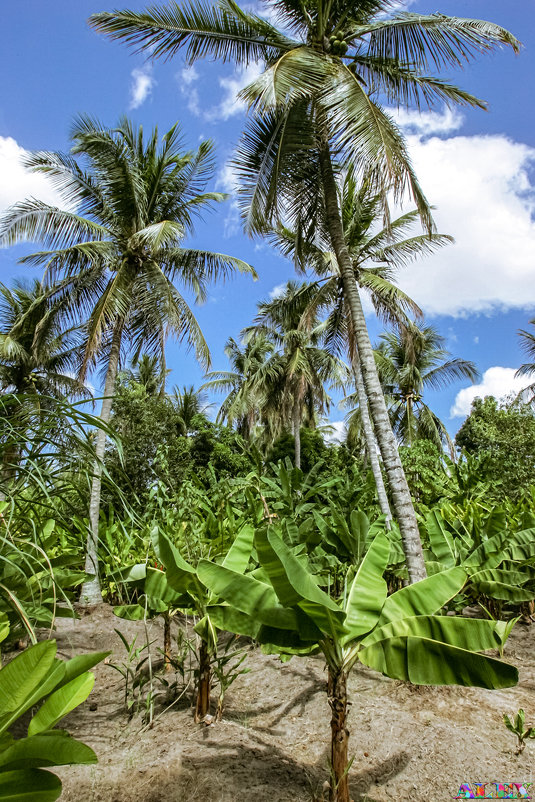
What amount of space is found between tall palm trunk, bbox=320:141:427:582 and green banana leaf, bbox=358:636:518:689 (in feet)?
8.51

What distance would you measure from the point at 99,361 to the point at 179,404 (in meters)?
15.3

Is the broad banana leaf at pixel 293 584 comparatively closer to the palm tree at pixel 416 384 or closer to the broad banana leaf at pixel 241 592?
the broad banana leaf at pixel 241 592

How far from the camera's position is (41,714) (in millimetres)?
1170

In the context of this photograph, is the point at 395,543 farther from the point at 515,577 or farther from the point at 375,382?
the point at 375,382

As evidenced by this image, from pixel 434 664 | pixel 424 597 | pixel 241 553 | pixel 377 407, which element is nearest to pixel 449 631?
pixel 434 664

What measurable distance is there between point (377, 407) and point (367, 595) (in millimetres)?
4069

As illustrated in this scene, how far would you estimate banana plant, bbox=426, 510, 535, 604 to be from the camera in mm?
2826

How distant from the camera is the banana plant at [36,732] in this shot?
38.8 inches

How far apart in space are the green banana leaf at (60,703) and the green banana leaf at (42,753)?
0.26 ft

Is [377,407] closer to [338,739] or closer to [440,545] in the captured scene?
[440,545]

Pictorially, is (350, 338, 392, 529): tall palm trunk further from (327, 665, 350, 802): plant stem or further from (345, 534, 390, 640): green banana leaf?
(327, 665, 350, 802): plant stem

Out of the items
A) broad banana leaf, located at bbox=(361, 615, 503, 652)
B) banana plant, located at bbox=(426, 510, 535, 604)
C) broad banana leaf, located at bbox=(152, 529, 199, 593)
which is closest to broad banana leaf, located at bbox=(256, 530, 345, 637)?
broad banana leaf, located at bbox=(361, 615, 503, 652)

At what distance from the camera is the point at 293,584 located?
1318 mm

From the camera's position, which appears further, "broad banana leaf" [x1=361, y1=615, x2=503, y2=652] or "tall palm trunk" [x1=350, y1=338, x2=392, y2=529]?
"tall palm trunk" [x1=350, y1=338, x2=392, y2=529]
